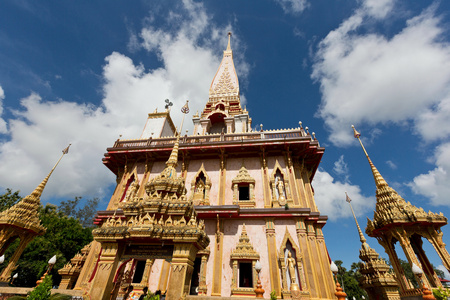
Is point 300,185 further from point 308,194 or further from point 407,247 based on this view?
point 407,247

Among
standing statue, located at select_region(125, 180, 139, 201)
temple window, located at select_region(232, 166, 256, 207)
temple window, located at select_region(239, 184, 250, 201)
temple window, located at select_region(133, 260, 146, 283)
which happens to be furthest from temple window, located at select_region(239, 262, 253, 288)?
standing statue, located at select_region(125, 180, 139, 201)

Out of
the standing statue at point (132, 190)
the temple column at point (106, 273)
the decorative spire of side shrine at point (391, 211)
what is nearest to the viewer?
the temple column at point (106, 273)

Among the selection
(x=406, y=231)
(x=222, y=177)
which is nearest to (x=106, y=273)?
(x=222, y=177)

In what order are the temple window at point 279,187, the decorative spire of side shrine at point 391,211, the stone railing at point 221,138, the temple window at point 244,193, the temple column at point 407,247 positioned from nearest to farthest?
the temple column at point 407,247, the decorative spire of side shrine at point 391,211, the temple window at point 279,187, the temple window at point 244,193, the stone railing at point 221,138

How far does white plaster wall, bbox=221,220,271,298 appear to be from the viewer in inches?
414

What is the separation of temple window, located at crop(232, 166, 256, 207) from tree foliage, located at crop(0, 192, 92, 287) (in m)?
21.3

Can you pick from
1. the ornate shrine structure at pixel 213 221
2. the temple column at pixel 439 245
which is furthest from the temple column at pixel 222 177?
the temple column at pixel 439 245

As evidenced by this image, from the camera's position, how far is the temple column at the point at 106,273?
19.5 feet

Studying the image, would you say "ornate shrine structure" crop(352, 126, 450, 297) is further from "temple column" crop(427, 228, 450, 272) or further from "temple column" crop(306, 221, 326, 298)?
"temple column" crop(306, 221, 326, 298)

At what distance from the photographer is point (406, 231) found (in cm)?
1034

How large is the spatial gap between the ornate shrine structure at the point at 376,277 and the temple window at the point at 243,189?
23.3 feet

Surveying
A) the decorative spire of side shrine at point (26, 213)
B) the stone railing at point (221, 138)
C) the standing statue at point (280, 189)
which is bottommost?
the decorative spire of side shrine at point (26, 213)

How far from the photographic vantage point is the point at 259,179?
13.7m

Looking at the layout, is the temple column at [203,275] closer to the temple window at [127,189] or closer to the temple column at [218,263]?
the temple column at [218,263]
